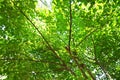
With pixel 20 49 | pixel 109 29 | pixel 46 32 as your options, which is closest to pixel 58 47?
pixel 46 32

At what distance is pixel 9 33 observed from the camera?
714 cm

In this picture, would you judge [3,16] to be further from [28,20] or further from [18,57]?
[18,57]

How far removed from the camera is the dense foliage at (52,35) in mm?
6406

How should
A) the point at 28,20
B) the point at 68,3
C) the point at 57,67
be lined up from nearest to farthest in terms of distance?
the point at 68,3 < the point at 28,20 < the point at 57,67

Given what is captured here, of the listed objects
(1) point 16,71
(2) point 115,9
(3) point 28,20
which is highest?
(3) point 28,20

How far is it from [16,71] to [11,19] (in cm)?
170

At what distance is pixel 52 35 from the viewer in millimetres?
7336

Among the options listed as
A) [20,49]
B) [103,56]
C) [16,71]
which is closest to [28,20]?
[20,49]

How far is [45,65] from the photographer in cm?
802

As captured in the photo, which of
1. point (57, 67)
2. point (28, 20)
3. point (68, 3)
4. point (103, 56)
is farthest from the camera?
point (103, 56)

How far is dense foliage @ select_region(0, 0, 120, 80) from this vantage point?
6.41 meters

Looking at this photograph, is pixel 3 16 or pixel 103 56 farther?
pixel 103 56

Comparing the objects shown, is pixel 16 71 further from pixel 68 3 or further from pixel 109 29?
pixel 109 29

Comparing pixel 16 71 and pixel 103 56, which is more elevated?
pixel 103 56
